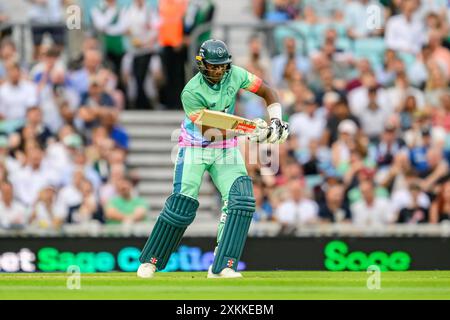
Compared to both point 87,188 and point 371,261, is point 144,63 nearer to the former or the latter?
point 87,188

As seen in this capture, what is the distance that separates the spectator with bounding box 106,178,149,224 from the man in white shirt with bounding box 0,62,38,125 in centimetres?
224

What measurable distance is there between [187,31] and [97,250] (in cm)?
463

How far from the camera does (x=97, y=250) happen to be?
55.6ft

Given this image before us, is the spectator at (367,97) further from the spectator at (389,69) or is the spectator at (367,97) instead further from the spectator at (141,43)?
the spectator at (141,43)

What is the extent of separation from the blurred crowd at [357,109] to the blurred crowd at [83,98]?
1.45 meters

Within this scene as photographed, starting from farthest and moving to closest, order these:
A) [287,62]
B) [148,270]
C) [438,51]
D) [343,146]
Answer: [438,51], [287,62], [343,146], [148,270]

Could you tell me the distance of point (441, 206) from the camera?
18250 millimetres

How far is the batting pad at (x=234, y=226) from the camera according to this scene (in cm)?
1241

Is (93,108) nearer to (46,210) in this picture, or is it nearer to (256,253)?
(46,210)

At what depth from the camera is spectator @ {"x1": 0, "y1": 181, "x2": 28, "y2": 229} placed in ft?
59.2

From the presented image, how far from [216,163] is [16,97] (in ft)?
24.9

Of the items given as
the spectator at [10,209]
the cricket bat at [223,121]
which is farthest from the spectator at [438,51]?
the cricket bat at [223,121]

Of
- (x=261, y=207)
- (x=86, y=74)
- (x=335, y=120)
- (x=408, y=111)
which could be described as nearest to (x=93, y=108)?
(x=86, y=74)

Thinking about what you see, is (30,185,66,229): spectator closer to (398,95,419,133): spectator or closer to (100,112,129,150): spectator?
(100,112,129,150): spectator
